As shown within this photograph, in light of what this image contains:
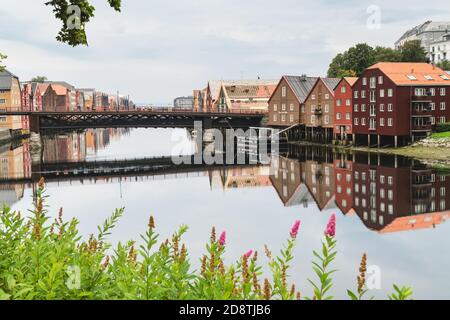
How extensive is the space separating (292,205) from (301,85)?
70.2 meters

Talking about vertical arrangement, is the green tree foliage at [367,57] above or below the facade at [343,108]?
above

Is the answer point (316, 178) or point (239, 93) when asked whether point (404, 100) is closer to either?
point (316, 178)

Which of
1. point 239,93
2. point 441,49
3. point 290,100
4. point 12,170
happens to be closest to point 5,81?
point 239,93

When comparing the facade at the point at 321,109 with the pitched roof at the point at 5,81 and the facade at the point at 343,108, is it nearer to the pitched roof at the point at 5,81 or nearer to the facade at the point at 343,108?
the facade at the point at 343,108

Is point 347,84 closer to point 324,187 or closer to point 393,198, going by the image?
point 324,187

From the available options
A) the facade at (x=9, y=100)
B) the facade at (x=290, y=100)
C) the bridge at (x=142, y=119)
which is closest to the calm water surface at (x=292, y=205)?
the bridge at (x=142, y=119)

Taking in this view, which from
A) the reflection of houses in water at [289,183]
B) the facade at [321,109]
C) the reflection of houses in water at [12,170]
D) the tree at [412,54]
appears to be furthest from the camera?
the tree at [412,54]

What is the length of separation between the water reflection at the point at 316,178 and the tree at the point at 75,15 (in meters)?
22.5

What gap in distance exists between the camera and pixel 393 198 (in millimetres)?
40281

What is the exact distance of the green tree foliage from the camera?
396ft

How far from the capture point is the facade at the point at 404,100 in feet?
246
